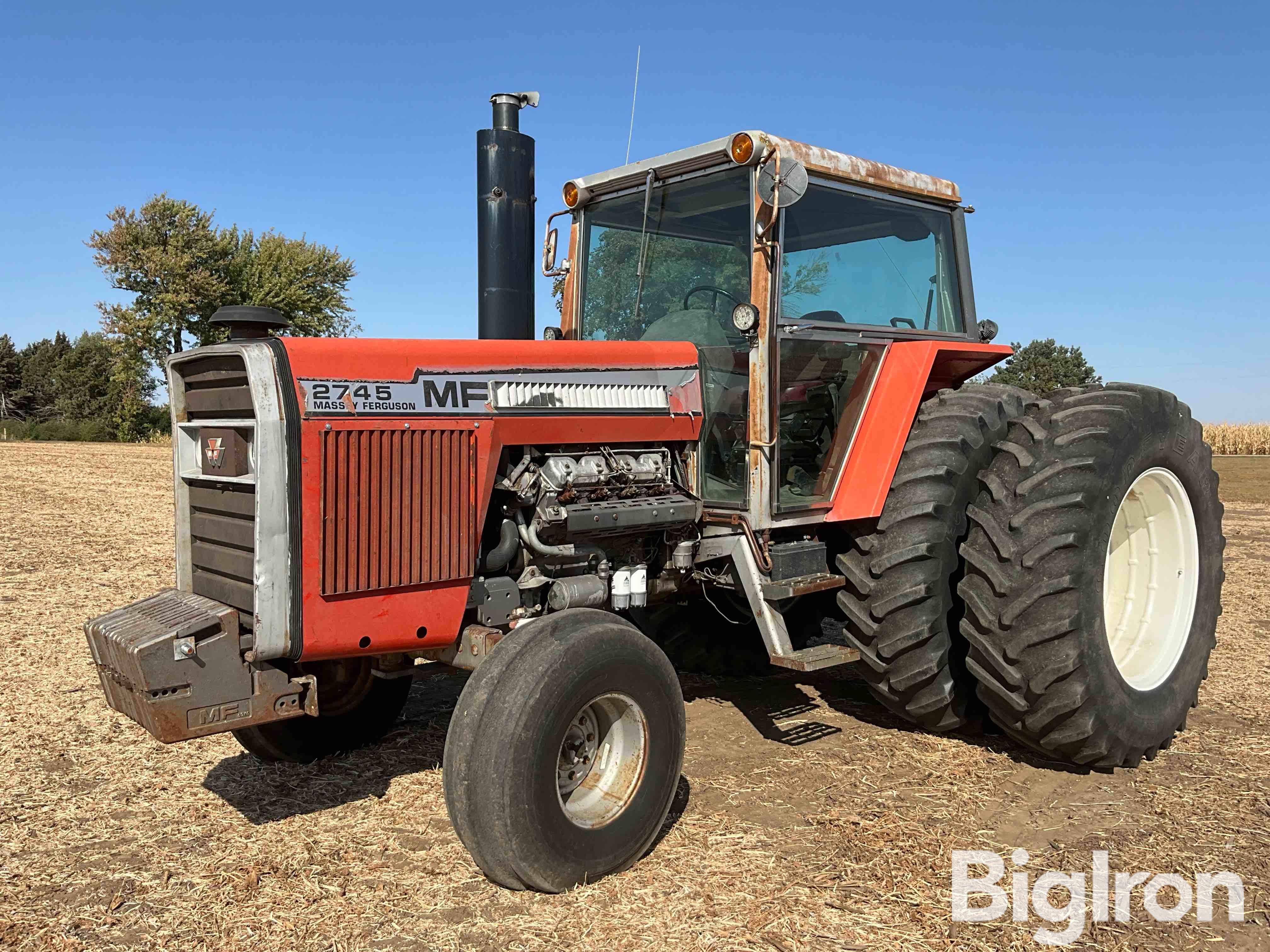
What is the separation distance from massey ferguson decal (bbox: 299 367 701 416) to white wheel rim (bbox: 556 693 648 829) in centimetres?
111

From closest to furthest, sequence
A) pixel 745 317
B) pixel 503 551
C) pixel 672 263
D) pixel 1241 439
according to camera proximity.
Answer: pixel 503 551 → pixel 745 317 → pixel 672 263 → pixel 1241 439

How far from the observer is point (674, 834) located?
3.54m

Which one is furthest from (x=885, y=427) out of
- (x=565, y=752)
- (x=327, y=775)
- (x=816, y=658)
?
(x=327, y=775)

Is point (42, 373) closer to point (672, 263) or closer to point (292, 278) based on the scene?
point (292, 278)

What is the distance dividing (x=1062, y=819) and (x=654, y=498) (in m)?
2.00

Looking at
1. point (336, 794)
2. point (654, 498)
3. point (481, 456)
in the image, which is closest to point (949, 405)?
point (654, 498)

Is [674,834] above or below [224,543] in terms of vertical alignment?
below

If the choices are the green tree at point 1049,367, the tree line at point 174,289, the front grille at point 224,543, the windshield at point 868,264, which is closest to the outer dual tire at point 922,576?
the windshield at point 868,264

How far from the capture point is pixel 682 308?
4.39 metres

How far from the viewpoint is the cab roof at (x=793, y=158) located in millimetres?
4043

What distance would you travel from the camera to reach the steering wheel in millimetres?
4234

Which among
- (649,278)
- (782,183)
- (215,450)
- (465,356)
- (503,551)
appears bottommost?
(503,551)

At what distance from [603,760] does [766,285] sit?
2.00 meters

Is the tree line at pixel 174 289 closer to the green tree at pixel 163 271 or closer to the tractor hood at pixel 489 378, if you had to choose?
the green tree at pixel 163 271
